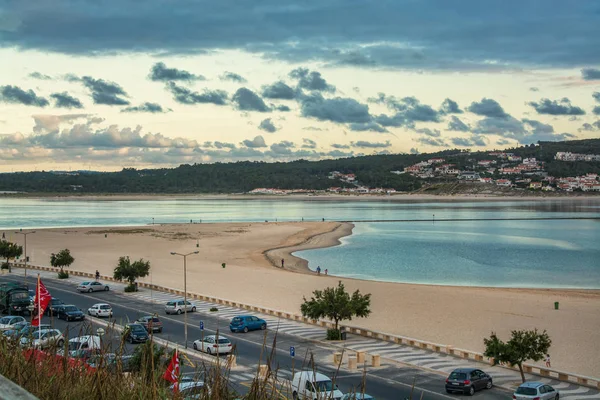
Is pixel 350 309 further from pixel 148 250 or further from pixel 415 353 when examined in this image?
pixel 148 250

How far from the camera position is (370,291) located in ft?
171

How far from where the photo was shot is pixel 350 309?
34156mm

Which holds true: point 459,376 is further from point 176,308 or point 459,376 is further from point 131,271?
point 131,271

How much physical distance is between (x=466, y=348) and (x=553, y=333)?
6.43 metres

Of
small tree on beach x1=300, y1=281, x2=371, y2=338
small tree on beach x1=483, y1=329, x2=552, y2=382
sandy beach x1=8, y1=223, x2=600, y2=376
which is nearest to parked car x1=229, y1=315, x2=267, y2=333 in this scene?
small tree on beach x1=300, y1=281, x2=371, y2=338

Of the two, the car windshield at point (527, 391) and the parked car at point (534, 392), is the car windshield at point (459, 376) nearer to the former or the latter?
the parked car at point (534, 392)

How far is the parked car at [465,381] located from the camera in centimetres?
2300

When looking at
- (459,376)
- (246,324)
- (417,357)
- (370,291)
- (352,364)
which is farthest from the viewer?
(370,291)

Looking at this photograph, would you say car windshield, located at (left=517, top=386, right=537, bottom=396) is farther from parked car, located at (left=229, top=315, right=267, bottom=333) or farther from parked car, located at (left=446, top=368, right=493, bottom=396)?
parked car, located at (left=229, top=315, right=267, bottom=333)

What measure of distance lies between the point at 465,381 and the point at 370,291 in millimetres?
29013

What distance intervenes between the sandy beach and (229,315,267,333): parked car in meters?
6.21

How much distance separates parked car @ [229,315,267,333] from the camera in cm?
3466

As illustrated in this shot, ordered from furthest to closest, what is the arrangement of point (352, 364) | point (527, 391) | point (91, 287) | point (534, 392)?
point (91, 287) → point (352, 364) → point (527, 391) → point (534, 392)

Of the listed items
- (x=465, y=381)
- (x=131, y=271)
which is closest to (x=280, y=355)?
(x=465, y=381)
